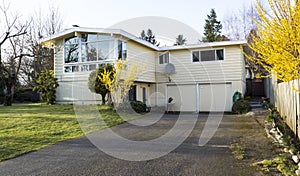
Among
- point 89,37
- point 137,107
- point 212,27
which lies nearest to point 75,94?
point 89,37

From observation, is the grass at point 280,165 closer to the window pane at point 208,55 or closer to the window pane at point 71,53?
the window pane at point 208,55

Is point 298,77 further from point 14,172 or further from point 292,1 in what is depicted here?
point 14,172

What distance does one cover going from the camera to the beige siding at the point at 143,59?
14712 millimetres

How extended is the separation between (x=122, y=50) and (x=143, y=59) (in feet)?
7.18

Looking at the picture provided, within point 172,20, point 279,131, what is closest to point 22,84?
point 172,20

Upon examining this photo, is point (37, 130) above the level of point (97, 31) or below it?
below

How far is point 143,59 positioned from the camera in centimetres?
1586

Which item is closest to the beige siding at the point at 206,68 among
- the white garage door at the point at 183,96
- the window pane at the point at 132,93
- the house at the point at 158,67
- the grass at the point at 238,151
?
the house at the point at 158,67

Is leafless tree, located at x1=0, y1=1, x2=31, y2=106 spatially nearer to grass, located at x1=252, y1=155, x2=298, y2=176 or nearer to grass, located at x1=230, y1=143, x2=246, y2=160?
grass, located at x1=230, y1=143, x2=246, y2=160

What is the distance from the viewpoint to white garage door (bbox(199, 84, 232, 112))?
1625cm

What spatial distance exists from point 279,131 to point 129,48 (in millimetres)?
9853

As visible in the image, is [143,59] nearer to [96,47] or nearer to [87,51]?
[96,47]

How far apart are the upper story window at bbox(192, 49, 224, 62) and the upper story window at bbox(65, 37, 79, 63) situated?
7.70 meters

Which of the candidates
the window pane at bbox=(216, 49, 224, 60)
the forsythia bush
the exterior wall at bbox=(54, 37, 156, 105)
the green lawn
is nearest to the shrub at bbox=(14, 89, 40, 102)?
the exterior wall at bbox=(54, 37, 156, 105)
